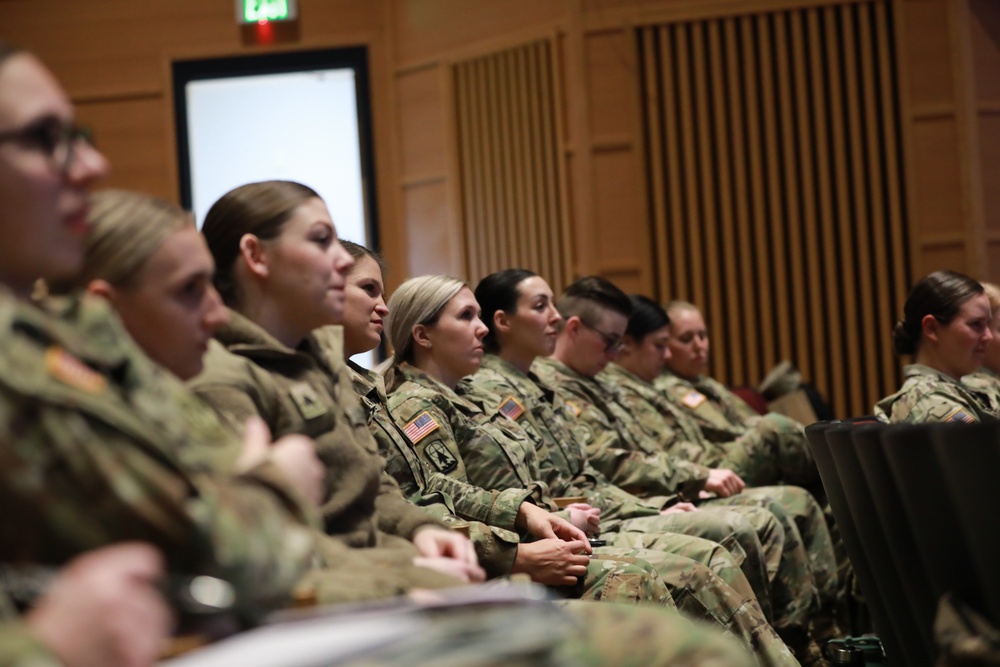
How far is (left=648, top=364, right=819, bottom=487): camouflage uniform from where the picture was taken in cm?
512

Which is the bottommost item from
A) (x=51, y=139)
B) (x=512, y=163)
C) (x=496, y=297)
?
(x=496, y=297)

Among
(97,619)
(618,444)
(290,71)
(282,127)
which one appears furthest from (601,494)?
(290,71)

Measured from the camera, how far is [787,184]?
7.28m

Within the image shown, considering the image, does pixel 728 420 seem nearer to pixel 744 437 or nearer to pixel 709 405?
pixel 709 405

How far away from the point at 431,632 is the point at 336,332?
1101 millimetres

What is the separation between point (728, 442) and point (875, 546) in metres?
→ 2.90

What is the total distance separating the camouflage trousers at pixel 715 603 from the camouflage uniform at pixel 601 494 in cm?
36

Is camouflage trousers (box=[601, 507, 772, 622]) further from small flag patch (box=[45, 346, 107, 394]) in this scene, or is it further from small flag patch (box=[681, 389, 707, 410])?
small flag patch (box=[45, 346, 107, 394])

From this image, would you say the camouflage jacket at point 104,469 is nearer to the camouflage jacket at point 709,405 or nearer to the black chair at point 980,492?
the black chair at point 980,492

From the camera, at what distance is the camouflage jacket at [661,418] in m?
5.13

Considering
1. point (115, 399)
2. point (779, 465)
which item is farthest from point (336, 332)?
point (779, 465)

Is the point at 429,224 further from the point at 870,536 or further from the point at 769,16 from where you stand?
the point at 870,536

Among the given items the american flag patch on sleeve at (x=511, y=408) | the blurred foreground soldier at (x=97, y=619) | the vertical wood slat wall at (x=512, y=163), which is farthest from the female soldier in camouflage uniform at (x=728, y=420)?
the blurred foreground soldier at (x=97, y=619)

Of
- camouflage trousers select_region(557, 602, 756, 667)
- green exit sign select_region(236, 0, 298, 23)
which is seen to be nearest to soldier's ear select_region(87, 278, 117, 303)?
camouflage trousers select_region(557, 602, 756, 667)
